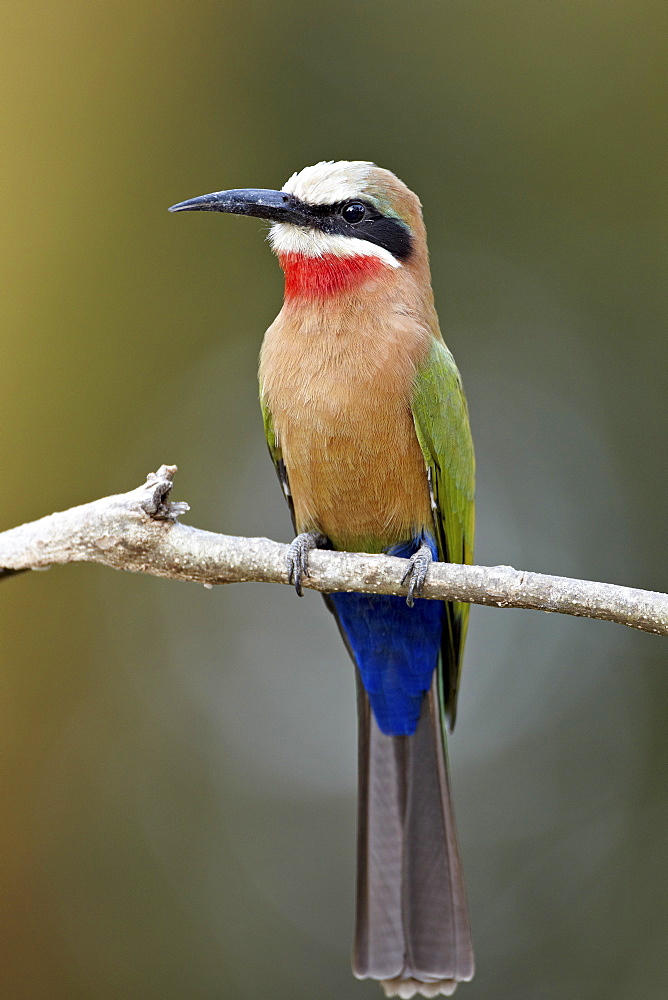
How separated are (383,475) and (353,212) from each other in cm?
74

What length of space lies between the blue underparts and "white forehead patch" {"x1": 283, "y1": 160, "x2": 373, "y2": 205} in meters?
1.14

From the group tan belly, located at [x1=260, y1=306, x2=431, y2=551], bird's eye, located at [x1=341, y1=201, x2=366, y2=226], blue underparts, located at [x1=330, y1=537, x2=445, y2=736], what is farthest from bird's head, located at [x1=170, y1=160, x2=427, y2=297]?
blue underparts, located at [x1=330, y1=537, x2=445, y2=736]

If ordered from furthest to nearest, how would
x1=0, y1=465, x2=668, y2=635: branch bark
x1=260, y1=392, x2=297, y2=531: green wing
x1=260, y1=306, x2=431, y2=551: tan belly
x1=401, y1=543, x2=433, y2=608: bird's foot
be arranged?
Result: 1. x1=260, y1=392, x2=297, y2=531: green wing
2. x1=260, y1=306, x2=431, y2=551: tan belly
3. x1=401, y1=543, x2=433, y2=608: bird's foot
4. x1=0, y1=465, x2=668, y2=635: branch bark

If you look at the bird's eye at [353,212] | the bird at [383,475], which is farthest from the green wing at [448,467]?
the bird's eye at [353,212]

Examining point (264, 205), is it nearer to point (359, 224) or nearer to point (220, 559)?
point (359, 224)

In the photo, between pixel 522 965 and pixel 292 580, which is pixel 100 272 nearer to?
pixel 292 580

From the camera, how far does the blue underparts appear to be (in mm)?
2920

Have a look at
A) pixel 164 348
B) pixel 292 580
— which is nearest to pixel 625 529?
pixel 164 348

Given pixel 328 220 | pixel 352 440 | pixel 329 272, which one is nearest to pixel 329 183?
pixel 328 220

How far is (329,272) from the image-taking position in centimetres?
270

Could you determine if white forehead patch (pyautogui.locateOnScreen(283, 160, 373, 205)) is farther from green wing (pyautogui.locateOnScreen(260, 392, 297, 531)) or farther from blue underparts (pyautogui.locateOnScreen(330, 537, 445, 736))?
blue underparts (pyautogui.locateOnScreen(330, 537, 445, 736))

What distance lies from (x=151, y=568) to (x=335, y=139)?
9.82 feet

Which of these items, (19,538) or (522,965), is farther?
(522,965)

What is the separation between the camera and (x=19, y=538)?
8.49 feet
